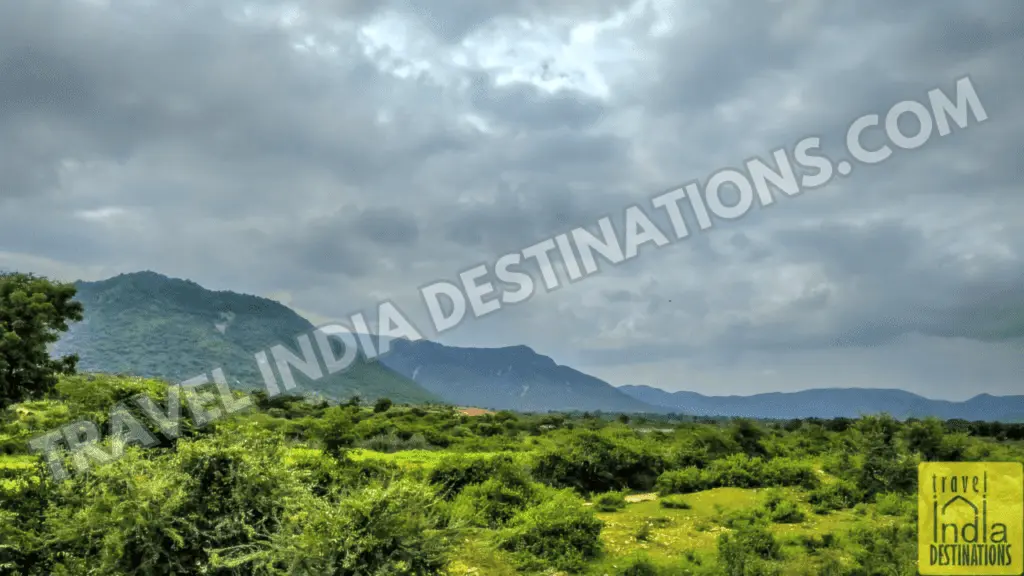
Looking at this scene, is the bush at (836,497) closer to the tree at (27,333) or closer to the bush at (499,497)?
the bush at (499,497)

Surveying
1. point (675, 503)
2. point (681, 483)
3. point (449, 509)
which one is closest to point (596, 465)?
point (681, 483)

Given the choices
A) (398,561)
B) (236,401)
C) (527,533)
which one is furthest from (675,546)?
(236,401)

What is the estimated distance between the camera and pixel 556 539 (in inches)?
571

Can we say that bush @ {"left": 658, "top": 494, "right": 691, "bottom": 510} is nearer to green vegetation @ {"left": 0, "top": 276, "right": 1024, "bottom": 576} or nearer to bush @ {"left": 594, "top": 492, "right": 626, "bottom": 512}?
green vegetation @ {"left": 0, "top": 276, "right": 1024, "bottom": 576}

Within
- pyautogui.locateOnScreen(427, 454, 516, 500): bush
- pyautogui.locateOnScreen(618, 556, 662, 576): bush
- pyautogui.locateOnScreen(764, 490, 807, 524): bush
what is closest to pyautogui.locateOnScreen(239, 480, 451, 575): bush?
pyautogui.locateOnScreen(618, 556, 662, 576): bush

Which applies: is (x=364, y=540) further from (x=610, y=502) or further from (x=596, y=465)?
(x=596, y=465)

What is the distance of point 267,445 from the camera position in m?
10.8

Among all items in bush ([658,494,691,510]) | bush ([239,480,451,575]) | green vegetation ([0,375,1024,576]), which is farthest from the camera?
bush ([658,494,691,510])

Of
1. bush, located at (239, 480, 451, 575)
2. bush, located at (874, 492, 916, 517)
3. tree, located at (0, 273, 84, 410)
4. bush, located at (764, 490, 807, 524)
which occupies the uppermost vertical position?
tree, located at (0, 273, 84, 410)

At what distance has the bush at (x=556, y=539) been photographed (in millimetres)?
13969

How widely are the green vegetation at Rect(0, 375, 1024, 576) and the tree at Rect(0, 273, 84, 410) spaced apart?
285 cm

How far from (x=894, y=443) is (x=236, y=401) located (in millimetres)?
19375

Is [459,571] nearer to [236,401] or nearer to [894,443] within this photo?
[236,401]

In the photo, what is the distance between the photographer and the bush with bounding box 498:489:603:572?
45.8 feet
